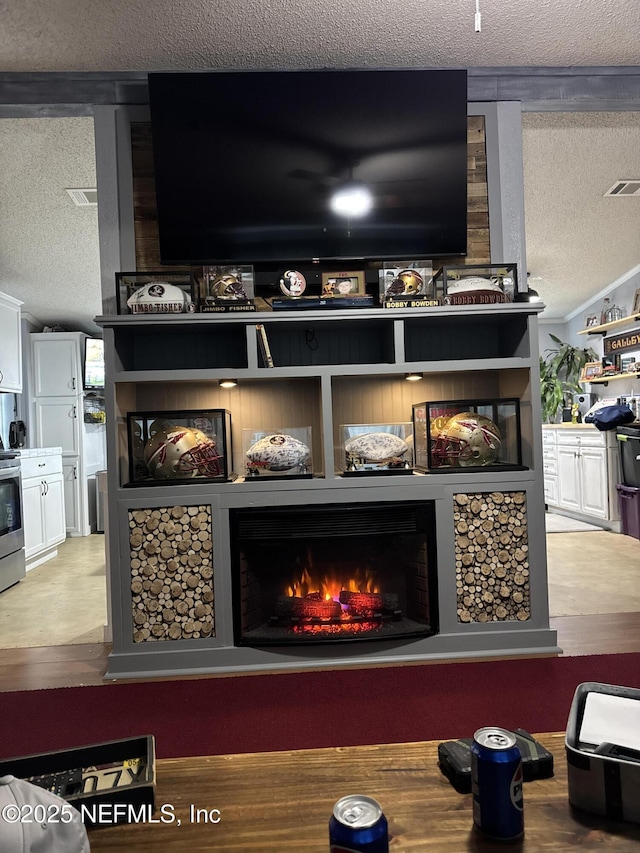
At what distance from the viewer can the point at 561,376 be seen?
7895 mm

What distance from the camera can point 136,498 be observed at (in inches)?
104

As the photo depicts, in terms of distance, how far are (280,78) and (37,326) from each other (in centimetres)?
476

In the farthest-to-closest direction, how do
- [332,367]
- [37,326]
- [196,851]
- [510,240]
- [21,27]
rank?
[37,326]
[510,240]
[332,367]
[21,27]
[196,851]

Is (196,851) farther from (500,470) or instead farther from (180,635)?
(500,470)

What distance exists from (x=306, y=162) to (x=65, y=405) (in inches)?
179

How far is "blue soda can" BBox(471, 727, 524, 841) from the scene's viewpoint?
85 centimetres

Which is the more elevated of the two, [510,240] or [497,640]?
[510,240]

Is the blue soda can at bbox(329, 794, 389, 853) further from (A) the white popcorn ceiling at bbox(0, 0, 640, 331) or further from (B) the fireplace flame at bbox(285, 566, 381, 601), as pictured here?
(A) the white popcorn ceiling at bbox(0, 0, 640, 331)

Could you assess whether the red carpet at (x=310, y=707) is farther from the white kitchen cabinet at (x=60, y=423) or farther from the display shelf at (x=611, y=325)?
the white kitchen cabinet at (x=60, y=423)

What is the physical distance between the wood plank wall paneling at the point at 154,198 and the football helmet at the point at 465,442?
83cm

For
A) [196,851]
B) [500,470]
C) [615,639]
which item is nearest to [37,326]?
[500,470]

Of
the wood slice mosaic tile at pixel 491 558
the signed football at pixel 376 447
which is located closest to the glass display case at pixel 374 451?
the signed football at pixel 376 447

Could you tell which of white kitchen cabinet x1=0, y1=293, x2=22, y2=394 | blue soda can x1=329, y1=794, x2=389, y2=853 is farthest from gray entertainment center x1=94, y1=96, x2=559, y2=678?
white kitchen cabinet x1=0, y1=293, x2=22, y2=394

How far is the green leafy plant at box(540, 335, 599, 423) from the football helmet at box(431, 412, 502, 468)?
462 cm
